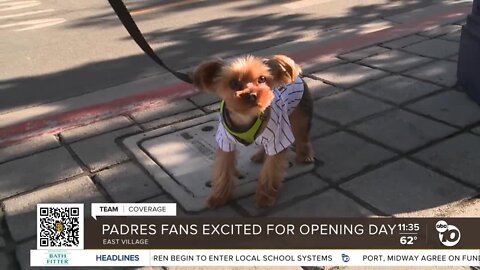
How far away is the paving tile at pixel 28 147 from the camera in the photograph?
162 inches

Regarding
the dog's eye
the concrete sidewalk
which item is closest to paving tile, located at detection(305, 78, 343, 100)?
the concrete sidewalk

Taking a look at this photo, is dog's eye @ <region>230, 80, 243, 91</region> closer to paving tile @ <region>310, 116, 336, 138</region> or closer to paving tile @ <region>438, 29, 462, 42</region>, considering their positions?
paving tile @ <region>310, 116, 336, 138</region>

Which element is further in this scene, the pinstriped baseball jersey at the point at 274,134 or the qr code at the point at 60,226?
the pinstriped baseball jersey at the point at 274,134

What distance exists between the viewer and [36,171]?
Answer: 12.6 feet

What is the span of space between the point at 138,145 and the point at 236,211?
1225 millimetres

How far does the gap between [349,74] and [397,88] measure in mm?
600

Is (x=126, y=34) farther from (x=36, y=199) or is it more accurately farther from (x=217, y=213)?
(x=217, y=213)

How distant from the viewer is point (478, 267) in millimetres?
2676

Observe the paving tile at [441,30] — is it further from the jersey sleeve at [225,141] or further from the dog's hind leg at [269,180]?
the jersey sleeve at [225,141]

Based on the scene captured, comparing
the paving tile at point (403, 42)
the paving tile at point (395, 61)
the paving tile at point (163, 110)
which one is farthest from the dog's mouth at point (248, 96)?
the paving tile at point (403, 42)

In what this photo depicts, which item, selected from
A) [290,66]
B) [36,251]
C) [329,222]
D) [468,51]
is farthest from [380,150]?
[36,251]

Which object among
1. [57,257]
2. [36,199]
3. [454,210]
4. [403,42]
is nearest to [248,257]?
[57,257]

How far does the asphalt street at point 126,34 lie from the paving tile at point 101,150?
1.34m

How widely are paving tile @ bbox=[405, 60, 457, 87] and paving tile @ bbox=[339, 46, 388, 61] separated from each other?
2.21ft
